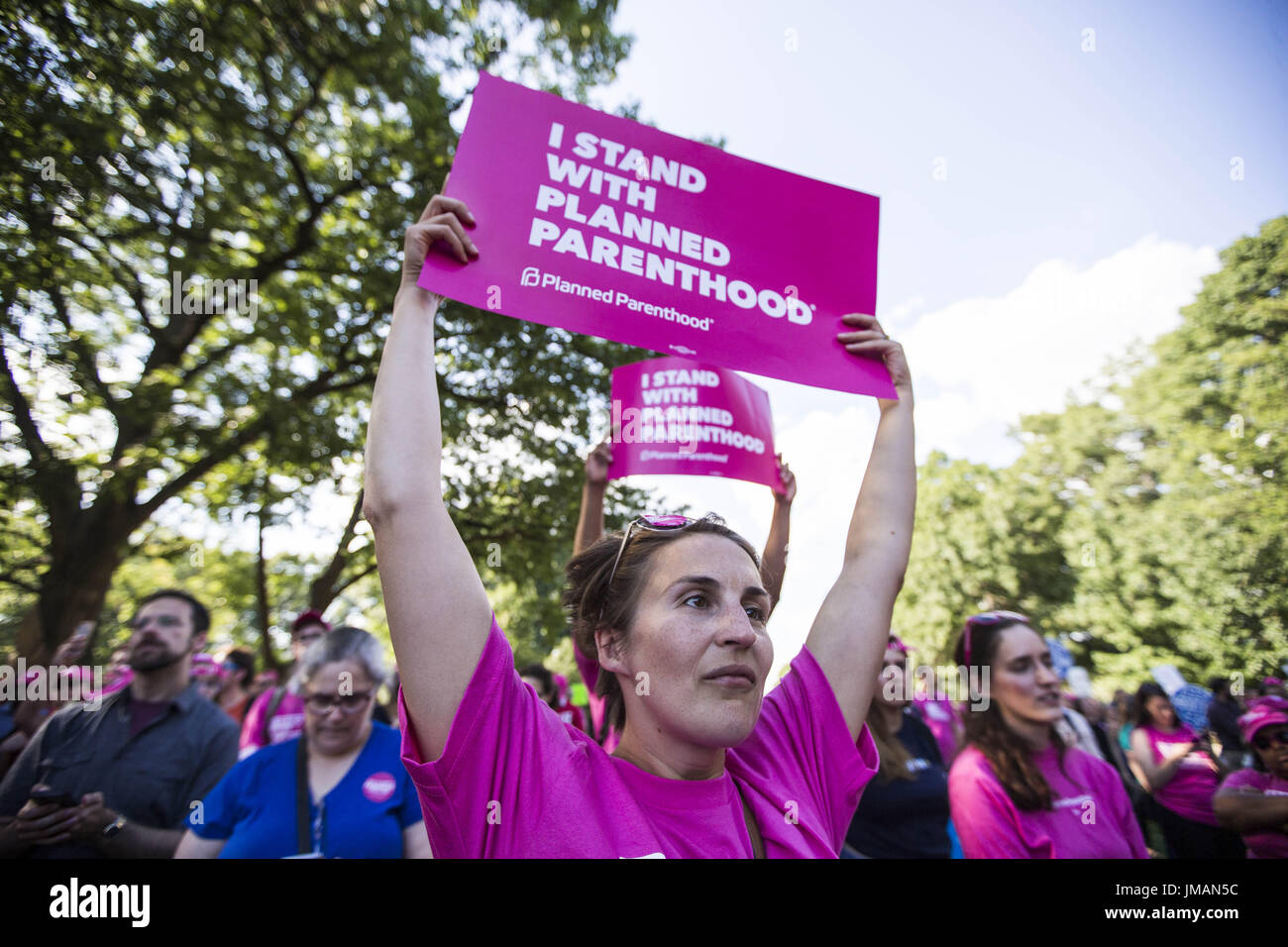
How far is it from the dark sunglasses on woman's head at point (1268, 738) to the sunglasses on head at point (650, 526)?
3.78 meters

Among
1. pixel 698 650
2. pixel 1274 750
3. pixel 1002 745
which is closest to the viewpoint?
pixel 698 650

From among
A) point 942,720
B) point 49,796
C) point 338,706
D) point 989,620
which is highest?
point 989,620

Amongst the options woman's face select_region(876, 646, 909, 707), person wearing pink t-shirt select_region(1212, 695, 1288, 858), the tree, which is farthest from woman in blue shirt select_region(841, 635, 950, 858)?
the tree

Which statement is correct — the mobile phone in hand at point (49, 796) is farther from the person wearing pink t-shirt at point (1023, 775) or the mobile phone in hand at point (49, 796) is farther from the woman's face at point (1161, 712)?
the woman's face at point (1161, 712)

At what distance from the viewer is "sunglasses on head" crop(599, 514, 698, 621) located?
5.44 feet

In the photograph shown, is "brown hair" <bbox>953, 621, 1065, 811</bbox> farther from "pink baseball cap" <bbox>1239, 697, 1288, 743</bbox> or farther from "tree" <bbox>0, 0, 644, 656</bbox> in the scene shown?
"tree" <bbox>0, 0, 644, 656</bbox>

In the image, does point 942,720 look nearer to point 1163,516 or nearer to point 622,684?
point 622,684

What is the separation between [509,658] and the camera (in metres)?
1.36

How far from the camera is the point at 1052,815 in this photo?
2.50 m

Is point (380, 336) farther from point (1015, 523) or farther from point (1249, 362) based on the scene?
point (1015, 523)

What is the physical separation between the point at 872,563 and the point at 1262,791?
9.75 ft

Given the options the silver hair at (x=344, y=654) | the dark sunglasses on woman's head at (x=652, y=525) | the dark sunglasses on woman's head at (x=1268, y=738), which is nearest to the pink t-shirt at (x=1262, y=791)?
the dark sunglasses on woman's head at (x=1268, y=738)

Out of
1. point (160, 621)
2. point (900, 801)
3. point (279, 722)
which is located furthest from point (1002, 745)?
point (279, 722)
